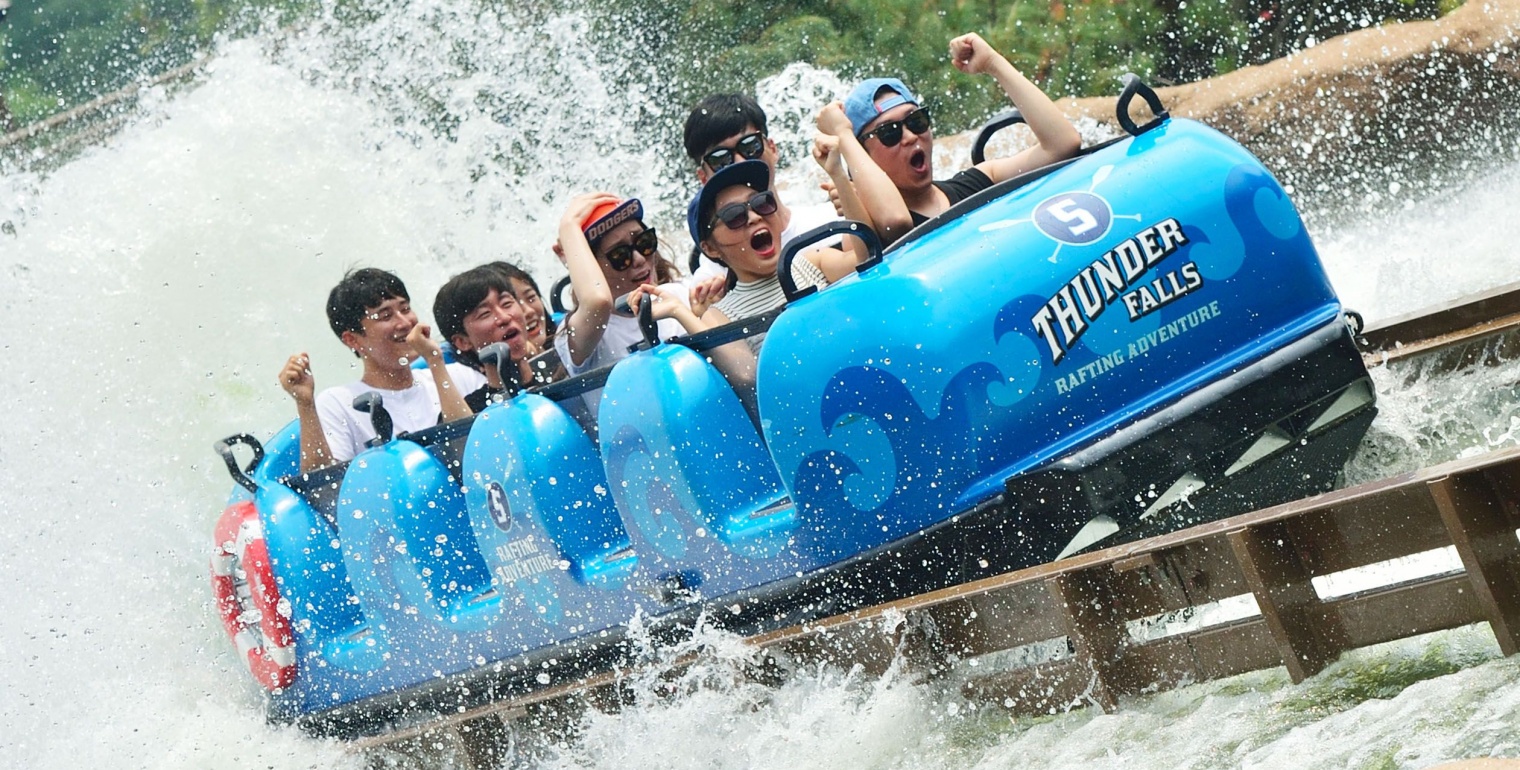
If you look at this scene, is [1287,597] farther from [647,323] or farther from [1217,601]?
[647,323]

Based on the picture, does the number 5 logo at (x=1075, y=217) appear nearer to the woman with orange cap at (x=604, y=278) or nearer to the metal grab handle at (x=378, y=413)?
the woman with orange cap at (x=604, y=278)

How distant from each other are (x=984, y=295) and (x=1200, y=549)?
727mm

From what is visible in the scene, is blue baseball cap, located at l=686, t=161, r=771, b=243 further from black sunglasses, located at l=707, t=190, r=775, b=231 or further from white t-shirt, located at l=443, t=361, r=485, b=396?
white t-shirt, located at l=443, t=361, r=485, b=396

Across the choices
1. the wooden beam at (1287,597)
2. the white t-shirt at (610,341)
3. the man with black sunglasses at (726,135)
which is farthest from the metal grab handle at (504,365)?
the wooden beam at (1287,597)

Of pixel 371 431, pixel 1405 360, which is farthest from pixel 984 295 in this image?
pixel 371 431

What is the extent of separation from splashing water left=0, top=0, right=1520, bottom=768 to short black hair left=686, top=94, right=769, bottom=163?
63.7 inches

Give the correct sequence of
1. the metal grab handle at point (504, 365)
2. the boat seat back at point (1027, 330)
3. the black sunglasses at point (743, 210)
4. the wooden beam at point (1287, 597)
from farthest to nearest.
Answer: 1. the metal grab handle at point (504, 365)
2. the black sunglasses at point (743, 210)
3. the boat seat back at point (1027, 330)
4. the wooden beam at point (1287, 597)

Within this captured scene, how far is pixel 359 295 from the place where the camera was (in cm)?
580

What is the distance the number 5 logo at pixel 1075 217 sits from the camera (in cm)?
388

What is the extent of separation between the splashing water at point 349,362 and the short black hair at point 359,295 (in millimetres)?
1316

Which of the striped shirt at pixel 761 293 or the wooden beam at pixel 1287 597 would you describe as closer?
the wooden beam at pixel 1287 597

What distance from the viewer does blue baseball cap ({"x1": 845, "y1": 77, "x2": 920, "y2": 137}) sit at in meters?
4.55

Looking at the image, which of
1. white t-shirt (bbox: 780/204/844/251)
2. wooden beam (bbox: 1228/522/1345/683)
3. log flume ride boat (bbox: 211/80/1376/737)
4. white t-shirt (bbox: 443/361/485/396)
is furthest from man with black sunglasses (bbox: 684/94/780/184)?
wooden beam (bbox: 1228/522/1345/683)

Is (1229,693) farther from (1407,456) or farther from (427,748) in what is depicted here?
(427,748)
